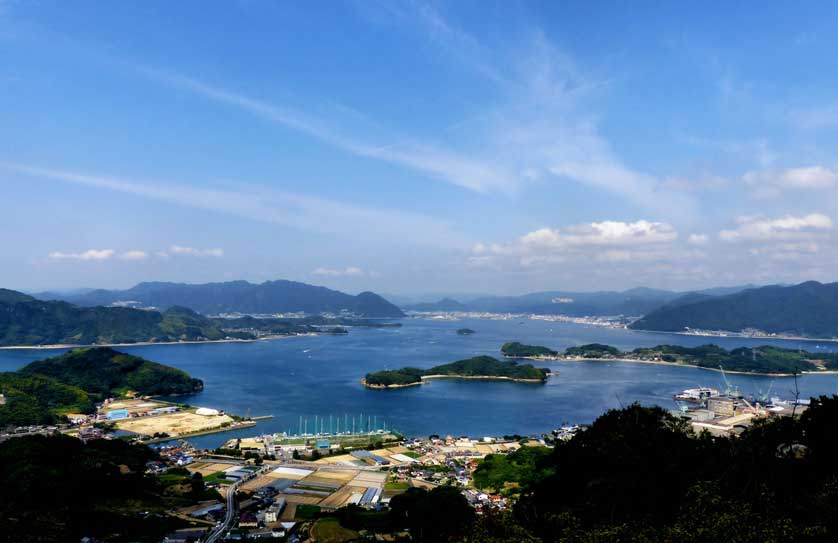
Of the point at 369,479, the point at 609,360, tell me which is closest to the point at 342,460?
the point at 369,479

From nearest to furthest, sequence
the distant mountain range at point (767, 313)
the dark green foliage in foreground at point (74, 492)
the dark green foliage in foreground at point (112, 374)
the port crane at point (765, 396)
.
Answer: the dark green foliage in foreground at point (74, 492) → the port crane at point (765, 396) → the dark green foliage in foreground at point (112, 374) → the distant mountain range at point (767, 313)

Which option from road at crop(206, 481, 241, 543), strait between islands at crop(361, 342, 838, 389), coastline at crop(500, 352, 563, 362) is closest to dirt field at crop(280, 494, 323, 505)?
road at crop(206, 481, 241, 543)

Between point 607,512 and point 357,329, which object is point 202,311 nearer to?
point 357,329

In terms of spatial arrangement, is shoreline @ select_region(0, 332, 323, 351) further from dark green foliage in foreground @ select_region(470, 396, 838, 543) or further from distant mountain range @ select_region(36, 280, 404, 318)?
dark green foliage in foreground @ select_region(470, 396, 838, 543)

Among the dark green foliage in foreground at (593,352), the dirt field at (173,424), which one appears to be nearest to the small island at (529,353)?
the dark green foliage in foreground at (593,352)

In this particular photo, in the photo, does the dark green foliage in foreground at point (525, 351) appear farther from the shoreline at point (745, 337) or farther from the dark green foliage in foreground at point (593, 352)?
the shoreline at point (745, 337)

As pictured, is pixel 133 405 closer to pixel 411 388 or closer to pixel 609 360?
pixel 411 388
